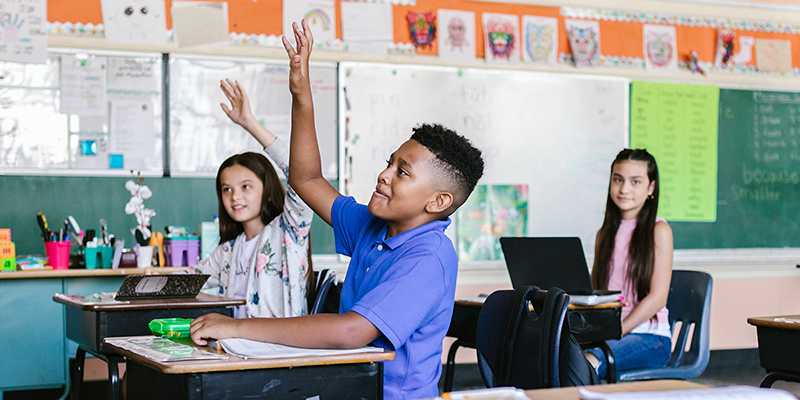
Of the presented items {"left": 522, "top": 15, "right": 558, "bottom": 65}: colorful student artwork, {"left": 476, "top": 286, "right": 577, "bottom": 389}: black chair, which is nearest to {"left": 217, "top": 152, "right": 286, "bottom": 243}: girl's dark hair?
{"left": 476, "top": 286, "right": 577, "bottom": 389}: black chair

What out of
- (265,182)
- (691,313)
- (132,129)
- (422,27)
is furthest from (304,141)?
(422,27)

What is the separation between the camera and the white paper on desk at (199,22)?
3.94 meters

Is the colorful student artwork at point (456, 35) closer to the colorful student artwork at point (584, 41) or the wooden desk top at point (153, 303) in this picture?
the colorful student artwork at point (584, 41)

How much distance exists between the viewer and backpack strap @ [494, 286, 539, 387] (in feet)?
6.14

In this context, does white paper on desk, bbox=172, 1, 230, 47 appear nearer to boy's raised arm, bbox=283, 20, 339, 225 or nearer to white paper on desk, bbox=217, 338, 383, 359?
boy's raised arm, bbox=283, 20, 339, 225

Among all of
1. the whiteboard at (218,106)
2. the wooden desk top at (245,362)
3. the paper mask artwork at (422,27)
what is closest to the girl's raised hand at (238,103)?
the wooden desk top at (245,362)

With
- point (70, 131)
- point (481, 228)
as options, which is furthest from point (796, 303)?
point (70, 131)

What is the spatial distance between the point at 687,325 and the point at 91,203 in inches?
112

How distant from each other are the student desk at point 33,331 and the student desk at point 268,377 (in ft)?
6.90

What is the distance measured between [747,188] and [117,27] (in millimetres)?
3975

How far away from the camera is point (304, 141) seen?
5.97ft

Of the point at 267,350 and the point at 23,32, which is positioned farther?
the point at 23,32

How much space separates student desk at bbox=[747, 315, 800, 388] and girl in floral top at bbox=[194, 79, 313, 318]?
1459 millimetres

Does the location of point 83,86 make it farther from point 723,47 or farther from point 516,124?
point 723,47
